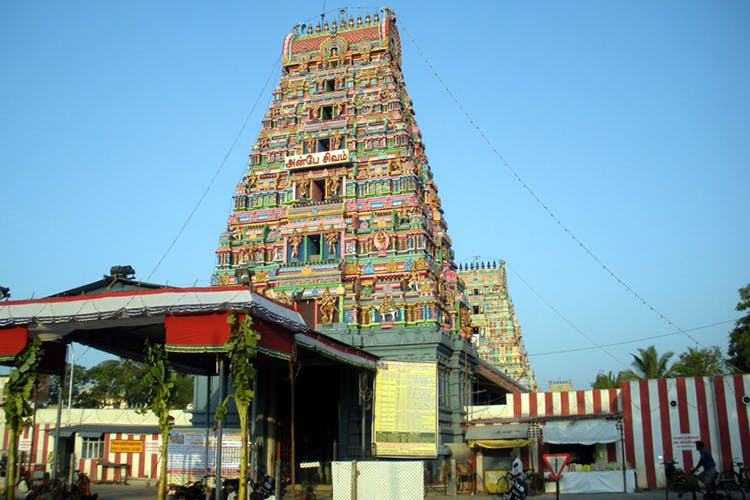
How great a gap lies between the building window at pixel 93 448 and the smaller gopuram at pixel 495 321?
41182 millimetres

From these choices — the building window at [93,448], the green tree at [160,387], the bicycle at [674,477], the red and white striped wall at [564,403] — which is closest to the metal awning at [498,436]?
the red and white striped wall at [564,403]

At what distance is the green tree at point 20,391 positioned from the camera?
20.0 meters

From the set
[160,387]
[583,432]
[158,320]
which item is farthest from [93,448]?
[583,432]

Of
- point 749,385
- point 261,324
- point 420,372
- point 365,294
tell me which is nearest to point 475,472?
point 420,372

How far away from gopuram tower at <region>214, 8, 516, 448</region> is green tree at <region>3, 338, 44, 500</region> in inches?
518

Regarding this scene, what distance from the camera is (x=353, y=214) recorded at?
36.1 metres

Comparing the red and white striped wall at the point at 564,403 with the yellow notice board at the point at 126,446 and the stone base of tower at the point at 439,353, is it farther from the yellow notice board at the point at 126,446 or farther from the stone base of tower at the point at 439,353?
the yellow notice board at the point at 126,446

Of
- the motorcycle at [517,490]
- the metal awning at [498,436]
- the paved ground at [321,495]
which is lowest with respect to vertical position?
the paved ground at [321,495]

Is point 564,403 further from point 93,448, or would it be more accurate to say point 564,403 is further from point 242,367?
point 93,448

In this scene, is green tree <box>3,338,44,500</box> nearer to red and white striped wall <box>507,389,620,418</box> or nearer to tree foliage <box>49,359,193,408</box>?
red and white striped wall <box>507,389,620,418</box>

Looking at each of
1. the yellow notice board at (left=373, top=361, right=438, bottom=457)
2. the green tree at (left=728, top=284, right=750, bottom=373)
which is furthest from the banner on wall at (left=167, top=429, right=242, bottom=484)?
→ the green tree at (left=728, top=284, right=750, bottom=373)

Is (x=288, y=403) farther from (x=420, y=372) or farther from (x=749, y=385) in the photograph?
(x=749, y=385)

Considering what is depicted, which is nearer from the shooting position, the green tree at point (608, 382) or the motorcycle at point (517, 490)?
the motorcycle at point (517, 490)

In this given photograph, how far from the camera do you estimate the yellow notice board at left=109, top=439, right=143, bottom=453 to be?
3409 cm
